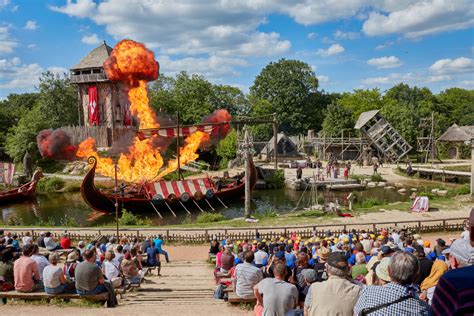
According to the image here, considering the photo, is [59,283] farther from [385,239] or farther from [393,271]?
[385,239]

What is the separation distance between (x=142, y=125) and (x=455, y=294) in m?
43.9

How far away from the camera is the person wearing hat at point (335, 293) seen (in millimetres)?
4531

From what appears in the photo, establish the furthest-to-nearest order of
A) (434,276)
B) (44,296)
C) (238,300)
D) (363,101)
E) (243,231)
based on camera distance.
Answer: (363,101) → (243,231) → (44,296) → (238,300) → (434,276)

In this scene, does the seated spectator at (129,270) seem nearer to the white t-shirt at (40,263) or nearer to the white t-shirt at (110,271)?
the white t-shirt at (110,271)

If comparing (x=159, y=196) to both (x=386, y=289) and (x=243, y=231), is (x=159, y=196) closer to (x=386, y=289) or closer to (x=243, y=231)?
(x=243, y=231)

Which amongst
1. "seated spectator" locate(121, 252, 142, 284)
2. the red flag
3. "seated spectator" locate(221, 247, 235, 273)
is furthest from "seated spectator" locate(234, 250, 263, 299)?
the red flag

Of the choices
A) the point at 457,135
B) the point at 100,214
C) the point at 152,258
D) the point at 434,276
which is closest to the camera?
the point at 434,276

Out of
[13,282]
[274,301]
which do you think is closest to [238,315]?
[274,301]

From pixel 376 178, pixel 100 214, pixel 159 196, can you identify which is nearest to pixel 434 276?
pixel 159 196

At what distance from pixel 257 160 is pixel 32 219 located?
36.0 metres

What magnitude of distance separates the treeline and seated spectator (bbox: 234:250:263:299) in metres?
48.5

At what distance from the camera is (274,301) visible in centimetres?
568

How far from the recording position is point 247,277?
8375 mm

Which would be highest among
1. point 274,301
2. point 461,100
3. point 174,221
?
point 461,100
